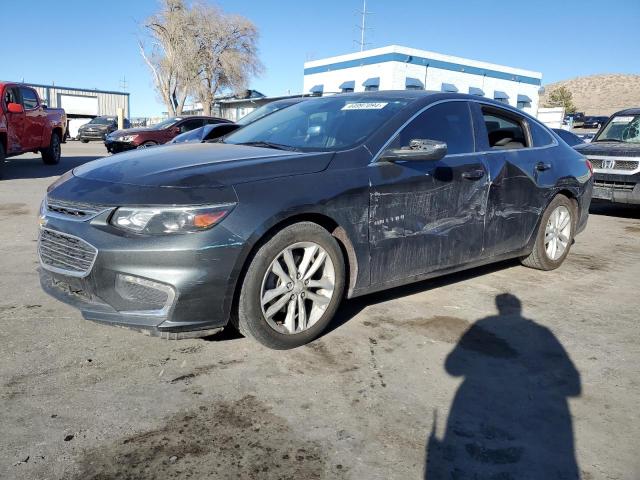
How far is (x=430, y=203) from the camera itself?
3.93 metres

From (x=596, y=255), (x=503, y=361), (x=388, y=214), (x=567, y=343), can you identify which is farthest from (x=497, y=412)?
(x=596, y=255)

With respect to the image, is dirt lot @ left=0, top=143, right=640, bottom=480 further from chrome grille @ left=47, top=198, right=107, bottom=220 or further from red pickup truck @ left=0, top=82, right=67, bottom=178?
red pickup truck @ left=0, top=82, right=67, bottom=178

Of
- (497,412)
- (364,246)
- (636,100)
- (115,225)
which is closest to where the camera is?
(497,412)

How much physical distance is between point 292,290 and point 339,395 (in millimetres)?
732

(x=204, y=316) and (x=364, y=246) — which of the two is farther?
(x=364, y=246)

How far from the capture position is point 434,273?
4.11 meters

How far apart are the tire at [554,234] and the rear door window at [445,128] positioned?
138cm

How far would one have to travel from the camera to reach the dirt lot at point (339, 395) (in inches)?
90.2

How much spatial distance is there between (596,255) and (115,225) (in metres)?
5.57

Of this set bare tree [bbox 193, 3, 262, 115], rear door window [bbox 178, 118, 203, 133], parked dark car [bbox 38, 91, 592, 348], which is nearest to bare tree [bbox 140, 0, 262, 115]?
bare tree [bbox 193, 3, 262, 115]

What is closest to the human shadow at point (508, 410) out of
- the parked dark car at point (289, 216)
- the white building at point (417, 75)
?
the parked dark car at point (289, 216)

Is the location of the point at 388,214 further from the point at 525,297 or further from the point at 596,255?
the point at 596,255

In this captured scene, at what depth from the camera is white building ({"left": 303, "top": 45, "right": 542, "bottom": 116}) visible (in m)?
34.7

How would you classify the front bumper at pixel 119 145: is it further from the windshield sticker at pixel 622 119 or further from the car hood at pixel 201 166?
the car hood at pixel 201 166
